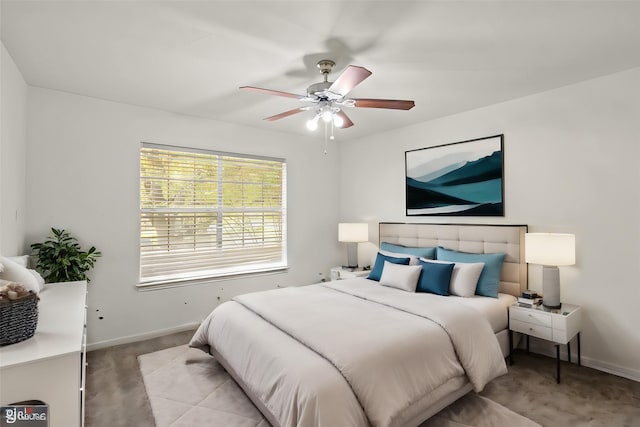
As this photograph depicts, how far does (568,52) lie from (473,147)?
1.38 m

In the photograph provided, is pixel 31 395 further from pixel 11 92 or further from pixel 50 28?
pixel 11 92

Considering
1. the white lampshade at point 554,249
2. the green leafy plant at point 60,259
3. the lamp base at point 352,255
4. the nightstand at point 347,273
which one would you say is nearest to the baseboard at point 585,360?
the white lampshade at point 554,249

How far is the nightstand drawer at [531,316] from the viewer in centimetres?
274

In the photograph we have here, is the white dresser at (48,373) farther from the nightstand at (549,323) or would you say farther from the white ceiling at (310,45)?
the nightstand at (549,323)

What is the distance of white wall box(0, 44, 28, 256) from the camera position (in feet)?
7.57

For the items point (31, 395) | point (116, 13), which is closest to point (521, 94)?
point (116, 13)

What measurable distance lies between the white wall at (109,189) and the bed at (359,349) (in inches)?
40.9

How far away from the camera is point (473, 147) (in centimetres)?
367

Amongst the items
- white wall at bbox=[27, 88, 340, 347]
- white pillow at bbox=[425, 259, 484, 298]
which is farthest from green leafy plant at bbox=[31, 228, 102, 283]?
white pillow at bbox=[425, 259, 484, 298]

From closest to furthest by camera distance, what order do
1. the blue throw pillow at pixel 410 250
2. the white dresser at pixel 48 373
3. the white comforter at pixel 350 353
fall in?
the white dresser at pixel 48 373 < the white comforter at pixel 350 353 < the blue throw pillow at pixel 410 250

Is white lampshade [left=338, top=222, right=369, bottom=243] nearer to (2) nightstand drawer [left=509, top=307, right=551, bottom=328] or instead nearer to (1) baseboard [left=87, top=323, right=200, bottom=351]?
(2) nightstand drawer [left=509, top=307, right=551, bottom=328]

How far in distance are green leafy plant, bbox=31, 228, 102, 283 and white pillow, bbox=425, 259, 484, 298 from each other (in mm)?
3548

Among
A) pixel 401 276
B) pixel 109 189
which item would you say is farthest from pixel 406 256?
pixel 109 189

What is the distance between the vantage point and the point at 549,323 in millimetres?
2719
